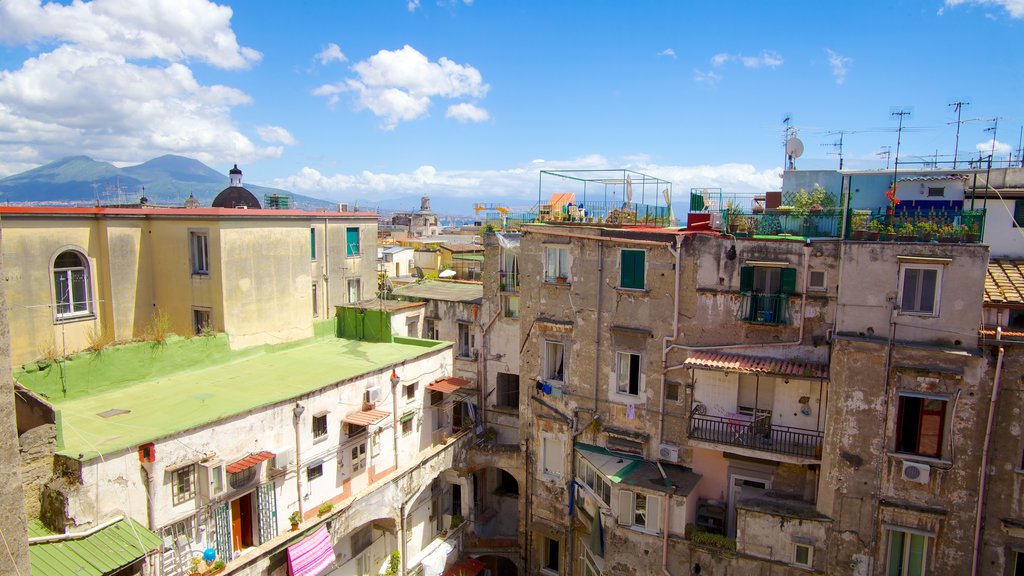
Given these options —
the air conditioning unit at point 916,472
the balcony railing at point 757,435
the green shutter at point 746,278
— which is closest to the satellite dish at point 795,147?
the green shutter at point 746,278

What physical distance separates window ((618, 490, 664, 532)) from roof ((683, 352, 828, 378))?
5.70 meters

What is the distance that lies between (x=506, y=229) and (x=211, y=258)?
46.9 feet

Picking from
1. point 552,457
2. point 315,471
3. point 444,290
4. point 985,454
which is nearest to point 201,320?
point 315,471

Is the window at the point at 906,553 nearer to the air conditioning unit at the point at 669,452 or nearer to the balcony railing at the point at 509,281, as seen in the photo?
the air conditioning unit at the point at 669,452

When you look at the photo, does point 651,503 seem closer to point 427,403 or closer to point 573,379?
point 573,379

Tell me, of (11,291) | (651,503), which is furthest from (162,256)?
(651,503)

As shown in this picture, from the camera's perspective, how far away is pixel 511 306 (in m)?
33.1

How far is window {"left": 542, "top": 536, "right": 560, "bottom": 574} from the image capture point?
3106cm

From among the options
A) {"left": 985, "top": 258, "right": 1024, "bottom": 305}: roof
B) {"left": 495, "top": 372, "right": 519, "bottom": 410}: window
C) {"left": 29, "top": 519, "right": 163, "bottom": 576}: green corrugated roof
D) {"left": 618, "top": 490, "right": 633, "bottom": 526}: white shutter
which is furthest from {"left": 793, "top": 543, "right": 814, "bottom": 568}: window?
{"left": 29, "top": 519, "right": 163, "bottom": 576}: green corrugated roof

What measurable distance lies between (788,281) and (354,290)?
25.1m

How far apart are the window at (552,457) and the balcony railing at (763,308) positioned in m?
10.5

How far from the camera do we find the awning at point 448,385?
30.7 m

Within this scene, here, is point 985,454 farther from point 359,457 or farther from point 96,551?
point 96,551

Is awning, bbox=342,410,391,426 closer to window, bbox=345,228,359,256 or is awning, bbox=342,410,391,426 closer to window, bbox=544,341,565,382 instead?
window, bbox=544,341,565,382
